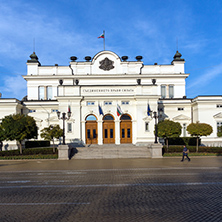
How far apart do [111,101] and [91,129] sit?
5.04 meters

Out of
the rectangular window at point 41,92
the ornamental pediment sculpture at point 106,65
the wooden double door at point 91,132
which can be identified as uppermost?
the ornamental pediment sculpture at point 106,65

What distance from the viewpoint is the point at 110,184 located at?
12.3 m

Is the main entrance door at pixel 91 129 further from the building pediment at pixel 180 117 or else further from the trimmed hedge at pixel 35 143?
the building pediment at pixel 180 117

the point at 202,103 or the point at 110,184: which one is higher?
the point at 202,103

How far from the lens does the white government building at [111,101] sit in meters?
33.9

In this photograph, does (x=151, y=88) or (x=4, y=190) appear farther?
(x=151, y=88)

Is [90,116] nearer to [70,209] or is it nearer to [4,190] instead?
[4,190]

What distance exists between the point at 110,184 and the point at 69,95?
23.6 meters

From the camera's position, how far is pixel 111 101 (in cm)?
3441

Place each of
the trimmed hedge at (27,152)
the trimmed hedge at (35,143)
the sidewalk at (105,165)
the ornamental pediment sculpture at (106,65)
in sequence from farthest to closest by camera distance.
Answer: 1. the ornamental pediment sculpture at (106,65)
2. the trimmed hedge at (35,143)
3. the trimmed hedge at (27,152)
4. the sidewalk at (105,165)

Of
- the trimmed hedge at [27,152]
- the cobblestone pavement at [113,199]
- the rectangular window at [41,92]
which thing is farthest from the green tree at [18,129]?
the rectangular window at [41,92]

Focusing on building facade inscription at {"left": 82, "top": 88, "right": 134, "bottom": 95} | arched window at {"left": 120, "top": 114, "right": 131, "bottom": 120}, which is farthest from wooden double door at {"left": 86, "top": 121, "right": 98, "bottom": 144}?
building facade inscription at {"left": 82, "top": 88, "right": 134, "bottom": 95}

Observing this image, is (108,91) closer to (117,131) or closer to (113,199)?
(117,131)

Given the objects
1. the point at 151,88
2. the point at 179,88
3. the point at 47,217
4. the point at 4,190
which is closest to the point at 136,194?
the point at 47,217
